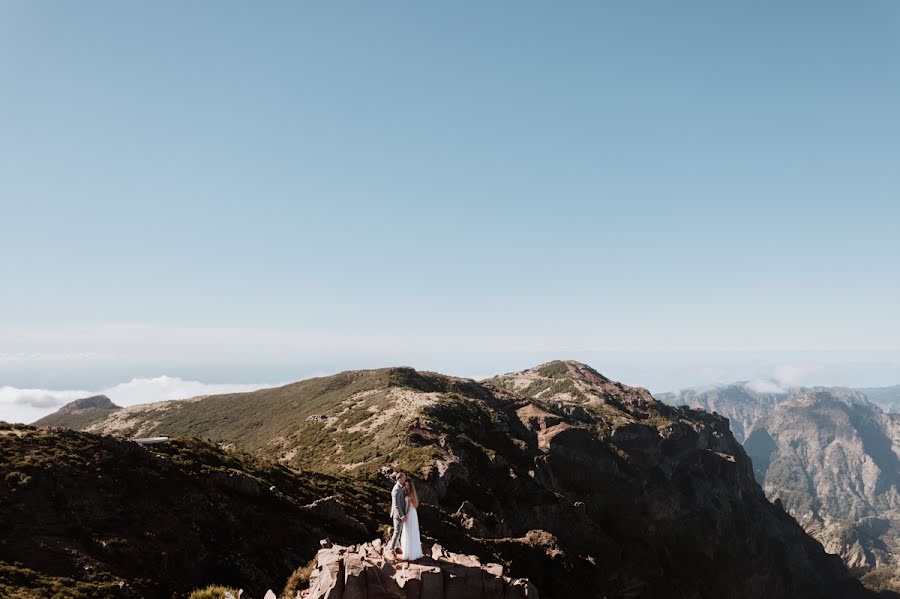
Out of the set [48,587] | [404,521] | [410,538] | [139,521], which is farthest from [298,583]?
[139,521]

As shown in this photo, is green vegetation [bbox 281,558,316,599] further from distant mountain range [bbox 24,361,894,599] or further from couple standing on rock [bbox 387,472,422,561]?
distant mountain range [bbox 24,361,894,599]

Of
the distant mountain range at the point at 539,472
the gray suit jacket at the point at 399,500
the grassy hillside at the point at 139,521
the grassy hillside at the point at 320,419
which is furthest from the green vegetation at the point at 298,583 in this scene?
the grassy hillside at the point at 320,419

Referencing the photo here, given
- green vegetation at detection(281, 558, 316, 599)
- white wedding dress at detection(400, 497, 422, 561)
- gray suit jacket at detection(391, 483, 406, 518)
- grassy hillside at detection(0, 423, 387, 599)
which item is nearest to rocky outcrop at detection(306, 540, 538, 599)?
white wedding dress at detection(400, 497, 422, 561)

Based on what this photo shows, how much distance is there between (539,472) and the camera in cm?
8994

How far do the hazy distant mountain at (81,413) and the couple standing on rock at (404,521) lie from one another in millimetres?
165718

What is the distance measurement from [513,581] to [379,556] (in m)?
6.84

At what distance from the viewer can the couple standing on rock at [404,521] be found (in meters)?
20.1

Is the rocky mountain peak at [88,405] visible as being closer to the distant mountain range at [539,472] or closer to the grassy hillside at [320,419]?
the distant mountain range at [539,472]

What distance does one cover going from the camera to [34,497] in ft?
96.7

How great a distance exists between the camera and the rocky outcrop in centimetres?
1938

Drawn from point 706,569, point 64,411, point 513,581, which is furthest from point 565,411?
point 64,411

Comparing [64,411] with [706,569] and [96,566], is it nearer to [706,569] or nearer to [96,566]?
[96,566]

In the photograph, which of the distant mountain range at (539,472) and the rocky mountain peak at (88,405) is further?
the rocky mountain peak at (88,405)

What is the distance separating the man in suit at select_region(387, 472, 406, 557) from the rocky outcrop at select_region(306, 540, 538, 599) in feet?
2.31
